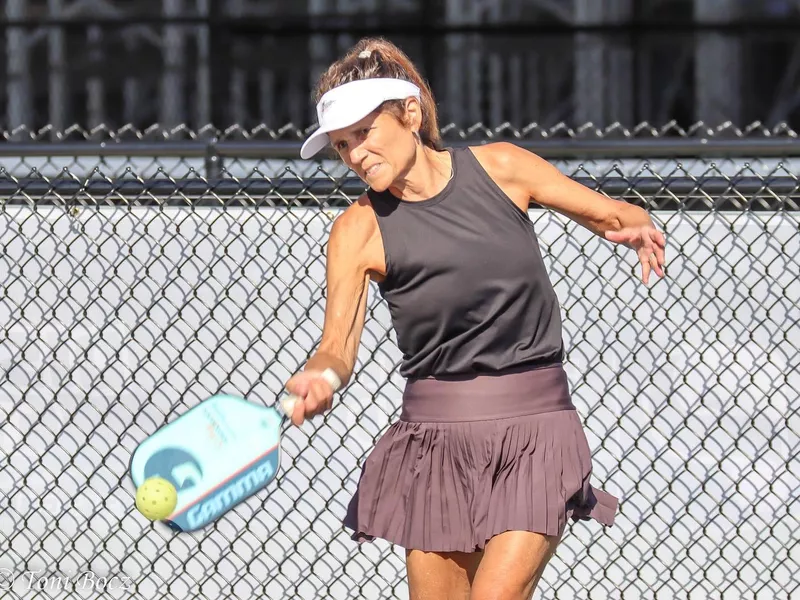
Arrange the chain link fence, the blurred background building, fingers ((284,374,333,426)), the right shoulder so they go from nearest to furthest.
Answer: fingers ((284,374,333,426)) < the right shoulder < the chain link fence < the blurred background building

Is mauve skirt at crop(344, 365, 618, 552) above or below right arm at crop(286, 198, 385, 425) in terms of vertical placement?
below

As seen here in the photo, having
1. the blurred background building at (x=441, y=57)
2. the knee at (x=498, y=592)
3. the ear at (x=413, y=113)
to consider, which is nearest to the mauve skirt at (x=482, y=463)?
the knee at (x=498, y=592)

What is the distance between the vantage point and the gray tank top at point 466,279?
244cm

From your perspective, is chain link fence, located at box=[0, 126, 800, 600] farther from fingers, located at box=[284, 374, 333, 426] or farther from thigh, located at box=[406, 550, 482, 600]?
fingers, located at box=[284, 374, 333, 426]

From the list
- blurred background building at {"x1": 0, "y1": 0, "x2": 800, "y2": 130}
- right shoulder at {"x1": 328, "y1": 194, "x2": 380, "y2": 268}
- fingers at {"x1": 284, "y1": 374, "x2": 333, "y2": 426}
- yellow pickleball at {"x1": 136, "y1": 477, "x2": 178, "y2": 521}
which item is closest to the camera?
fingers at {"x1": 284, "y1": 374, "x2": 333, "y2": 426}

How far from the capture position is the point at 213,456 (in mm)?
2482

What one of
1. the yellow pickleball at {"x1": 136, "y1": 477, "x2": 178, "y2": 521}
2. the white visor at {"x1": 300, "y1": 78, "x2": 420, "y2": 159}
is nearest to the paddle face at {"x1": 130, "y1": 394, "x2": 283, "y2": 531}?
the yellow pickleball at {"x1": 136, "y1": 477, "x2": 178, "y2": 521}

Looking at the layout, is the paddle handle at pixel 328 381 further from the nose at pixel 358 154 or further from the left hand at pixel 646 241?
the left hand at pixel 646 241

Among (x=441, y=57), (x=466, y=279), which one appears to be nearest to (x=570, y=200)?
(x=466, y=279)

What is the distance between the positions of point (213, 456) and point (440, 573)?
22.2 inches

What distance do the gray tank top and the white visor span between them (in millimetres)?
207

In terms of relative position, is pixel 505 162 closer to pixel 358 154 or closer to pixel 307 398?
pixel 358 154

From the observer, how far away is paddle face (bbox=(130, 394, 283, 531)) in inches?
96.9

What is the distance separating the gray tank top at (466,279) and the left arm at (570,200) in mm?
47
